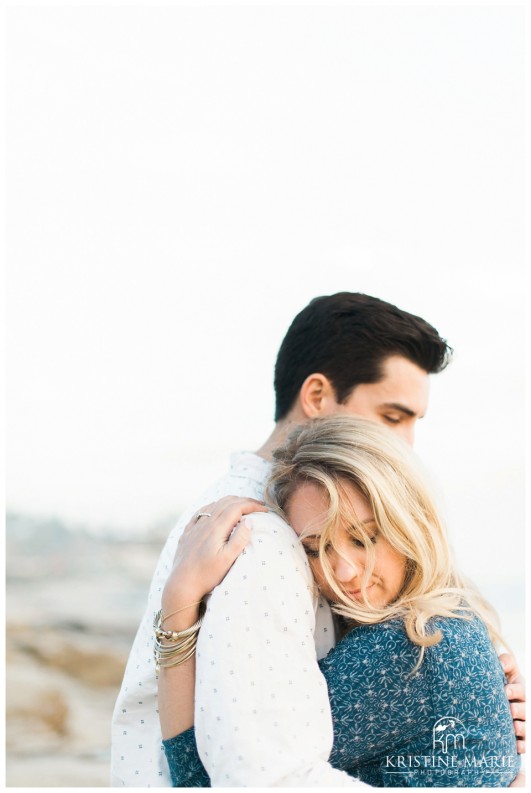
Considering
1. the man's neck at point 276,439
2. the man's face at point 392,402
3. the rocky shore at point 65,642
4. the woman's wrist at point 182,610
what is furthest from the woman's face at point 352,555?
the rocky shore at point 65,642

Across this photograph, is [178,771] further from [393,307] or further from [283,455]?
[393,307]

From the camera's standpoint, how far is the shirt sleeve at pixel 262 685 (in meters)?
1.80

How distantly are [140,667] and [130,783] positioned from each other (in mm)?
288

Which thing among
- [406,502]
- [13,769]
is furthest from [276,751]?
[13,769]

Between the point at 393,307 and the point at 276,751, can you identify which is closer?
the point at 276,751

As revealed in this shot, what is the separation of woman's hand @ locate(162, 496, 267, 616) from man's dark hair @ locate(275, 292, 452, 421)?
1028mm

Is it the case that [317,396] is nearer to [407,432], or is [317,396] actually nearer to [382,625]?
[407,432]

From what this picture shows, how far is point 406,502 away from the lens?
2.19 metres

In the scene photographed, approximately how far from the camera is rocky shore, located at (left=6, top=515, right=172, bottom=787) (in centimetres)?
761

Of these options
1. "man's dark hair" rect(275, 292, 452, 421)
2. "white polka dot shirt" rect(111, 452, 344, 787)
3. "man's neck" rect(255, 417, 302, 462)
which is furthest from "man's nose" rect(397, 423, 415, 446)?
"white polka dot shirt" rect(111, 452, 344, 787)

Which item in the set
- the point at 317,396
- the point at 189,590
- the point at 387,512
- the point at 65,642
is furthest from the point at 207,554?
the point at 65,642

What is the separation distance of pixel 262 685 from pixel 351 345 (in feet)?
5.11

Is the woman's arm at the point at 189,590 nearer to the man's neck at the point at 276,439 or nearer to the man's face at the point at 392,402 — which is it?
the man's neck at the point at 276,439

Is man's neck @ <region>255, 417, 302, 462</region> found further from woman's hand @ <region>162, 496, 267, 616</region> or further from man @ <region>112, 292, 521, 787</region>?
woman's hand @ <region>162, 496, 267, 616</region>
